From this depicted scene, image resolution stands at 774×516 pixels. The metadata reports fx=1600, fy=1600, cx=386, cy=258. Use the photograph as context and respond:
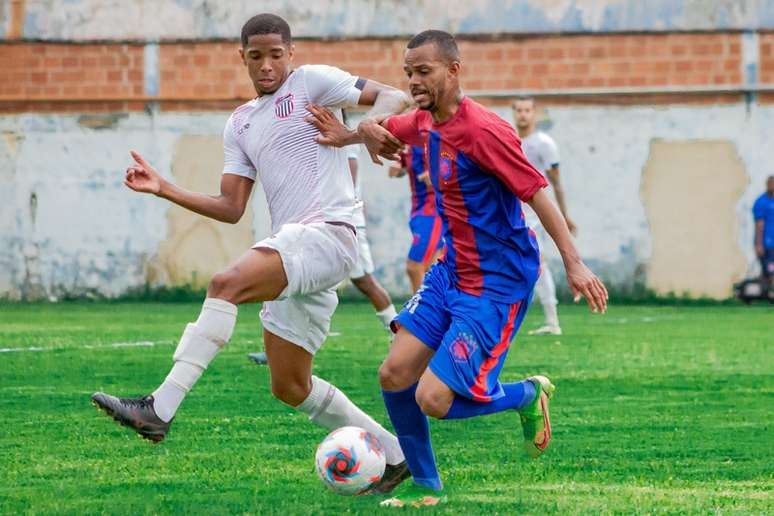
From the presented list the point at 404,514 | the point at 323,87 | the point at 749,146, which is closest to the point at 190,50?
the point at 749,146

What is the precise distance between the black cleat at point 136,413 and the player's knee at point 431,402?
40.1 inches

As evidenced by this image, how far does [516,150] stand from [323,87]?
4.55ft

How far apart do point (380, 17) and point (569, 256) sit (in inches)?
726

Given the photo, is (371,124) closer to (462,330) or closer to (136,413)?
(462,330)

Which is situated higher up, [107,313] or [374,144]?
[374,144]

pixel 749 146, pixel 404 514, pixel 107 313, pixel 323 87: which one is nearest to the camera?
pixel 404 514

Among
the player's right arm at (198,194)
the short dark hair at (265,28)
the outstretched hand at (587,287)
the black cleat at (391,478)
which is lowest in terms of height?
the black cleat at (391,478)

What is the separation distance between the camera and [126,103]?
2447cm

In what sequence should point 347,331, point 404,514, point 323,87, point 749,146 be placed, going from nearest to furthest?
point 404,514 → point 323,87 → point 347,331 → point 749,146

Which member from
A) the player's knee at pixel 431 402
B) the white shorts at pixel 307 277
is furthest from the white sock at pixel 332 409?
the player's knee at pixel 431 402

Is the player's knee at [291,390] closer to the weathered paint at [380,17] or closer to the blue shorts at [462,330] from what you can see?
the blue shorts at [462,330]

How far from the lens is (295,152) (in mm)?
7035

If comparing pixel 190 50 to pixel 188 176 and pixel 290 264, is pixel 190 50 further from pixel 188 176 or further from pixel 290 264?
pixel 290 264

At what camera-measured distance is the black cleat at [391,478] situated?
651 cm
